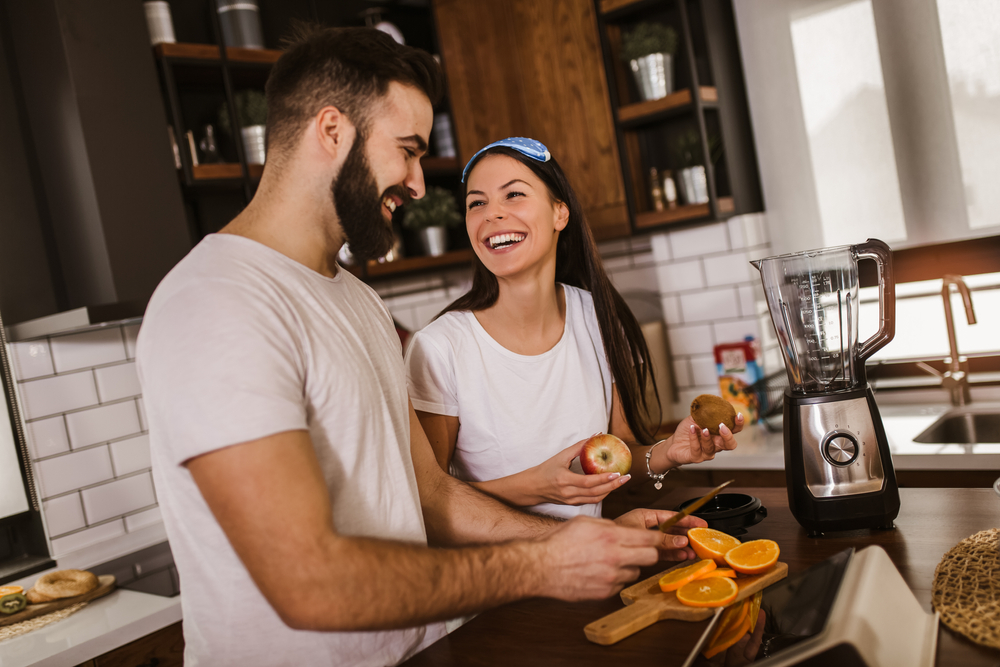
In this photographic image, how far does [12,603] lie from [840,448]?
1.81 meters

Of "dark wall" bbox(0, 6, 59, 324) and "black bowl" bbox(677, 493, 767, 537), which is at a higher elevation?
"dark wall" bbox(0, 6, 59, 324)

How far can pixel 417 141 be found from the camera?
3.75ft

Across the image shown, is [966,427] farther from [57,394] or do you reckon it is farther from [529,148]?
[57,394]

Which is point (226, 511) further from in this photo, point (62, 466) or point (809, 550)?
point (62, 466)

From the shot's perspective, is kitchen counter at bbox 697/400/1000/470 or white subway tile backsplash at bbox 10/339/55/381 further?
white subway tile backsplash at bbox 10/339/55/381

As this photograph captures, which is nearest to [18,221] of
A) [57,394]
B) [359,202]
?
[57,394]

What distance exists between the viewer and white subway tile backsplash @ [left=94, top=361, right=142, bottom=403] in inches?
86.3

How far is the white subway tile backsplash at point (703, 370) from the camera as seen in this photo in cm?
272

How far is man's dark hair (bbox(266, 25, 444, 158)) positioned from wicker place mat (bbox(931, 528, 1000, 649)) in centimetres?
96

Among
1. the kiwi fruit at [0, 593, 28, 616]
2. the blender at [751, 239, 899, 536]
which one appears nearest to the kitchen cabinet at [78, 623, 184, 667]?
the kiwi fruit at [0, 593, 28, 616]

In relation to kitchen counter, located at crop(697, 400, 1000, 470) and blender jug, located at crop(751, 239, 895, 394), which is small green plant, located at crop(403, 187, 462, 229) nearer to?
kitchen counter, located at crop(697, 400, 1000, 470)

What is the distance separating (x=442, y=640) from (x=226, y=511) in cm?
37

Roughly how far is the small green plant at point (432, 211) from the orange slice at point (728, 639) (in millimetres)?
2157

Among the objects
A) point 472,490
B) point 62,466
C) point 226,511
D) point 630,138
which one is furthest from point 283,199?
point 630,138
